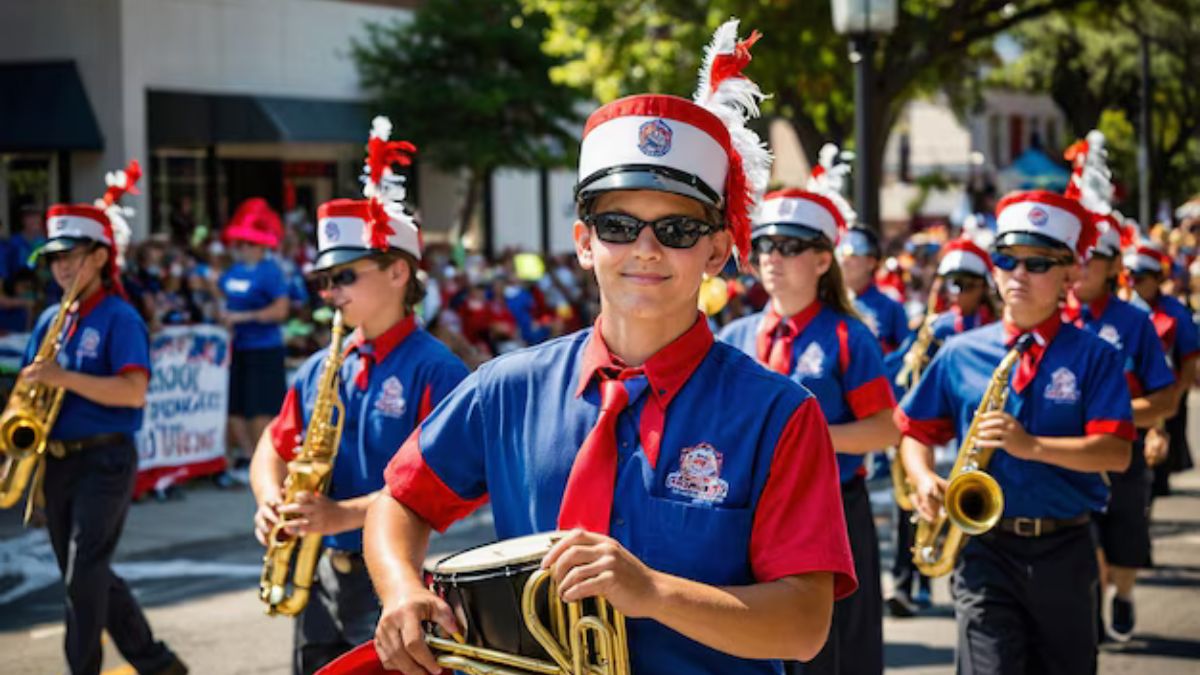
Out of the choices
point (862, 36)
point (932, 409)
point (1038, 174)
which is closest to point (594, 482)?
point (932, 409)

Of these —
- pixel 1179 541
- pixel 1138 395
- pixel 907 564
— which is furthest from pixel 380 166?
pixel 1179 541

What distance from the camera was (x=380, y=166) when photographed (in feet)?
19.5

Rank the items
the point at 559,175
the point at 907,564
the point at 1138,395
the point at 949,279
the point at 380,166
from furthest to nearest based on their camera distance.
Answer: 1. the point at 559,175
2. the point at 949,279
3. the point at 907,564
4. the point at 1138,395
5. the point at 380,166

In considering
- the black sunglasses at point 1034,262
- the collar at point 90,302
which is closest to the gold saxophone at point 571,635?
the black sunglasses at point 1034,262

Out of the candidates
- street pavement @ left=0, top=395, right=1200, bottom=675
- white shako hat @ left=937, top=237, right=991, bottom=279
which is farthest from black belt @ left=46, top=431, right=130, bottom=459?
white shako hat @ left=937, top=237, right=991, bottom=279

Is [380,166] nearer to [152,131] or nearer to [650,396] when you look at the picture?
[650,396]

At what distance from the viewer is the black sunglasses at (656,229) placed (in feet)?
10.3

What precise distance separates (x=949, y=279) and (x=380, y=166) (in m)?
5.53

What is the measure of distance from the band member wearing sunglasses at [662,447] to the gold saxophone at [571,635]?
0.22 ft

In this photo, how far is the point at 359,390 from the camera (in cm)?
574

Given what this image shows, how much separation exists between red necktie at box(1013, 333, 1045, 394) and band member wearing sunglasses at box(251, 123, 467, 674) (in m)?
1.98

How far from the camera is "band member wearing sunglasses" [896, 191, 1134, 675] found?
573cm

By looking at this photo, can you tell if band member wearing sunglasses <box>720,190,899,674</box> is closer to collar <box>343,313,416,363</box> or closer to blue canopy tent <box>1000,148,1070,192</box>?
collar <box>343,313,416,363</box>

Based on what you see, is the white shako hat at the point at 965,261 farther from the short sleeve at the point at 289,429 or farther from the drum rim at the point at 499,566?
the drum rim at the point at 499,566
